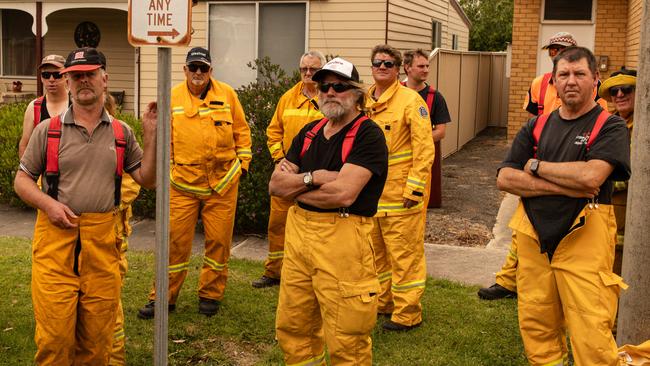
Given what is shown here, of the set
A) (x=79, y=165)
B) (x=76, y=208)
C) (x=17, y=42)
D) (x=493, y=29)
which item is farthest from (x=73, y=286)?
(x=493, y=29)

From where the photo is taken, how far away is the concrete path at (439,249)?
7801mm

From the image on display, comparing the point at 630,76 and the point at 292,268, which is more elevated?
the point at 630,76

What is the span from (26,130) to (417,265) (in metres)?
3.06

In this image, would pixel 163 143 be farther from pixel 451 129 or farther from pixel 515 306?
pixel 451 129

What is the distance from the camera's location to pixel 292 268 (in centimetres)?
462

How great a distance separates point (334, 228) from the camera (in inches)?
176

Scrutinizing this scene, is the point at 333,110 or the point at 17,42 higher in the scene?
the point at 17,42

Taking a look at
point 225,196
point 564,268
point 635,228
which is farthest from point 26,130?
point 635,228

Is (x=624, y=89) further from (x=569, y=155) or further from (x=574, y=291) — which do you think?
(x=574, y=291)

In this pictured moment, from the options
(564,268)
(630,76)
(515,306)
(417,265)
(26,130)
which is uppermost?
(630,76)

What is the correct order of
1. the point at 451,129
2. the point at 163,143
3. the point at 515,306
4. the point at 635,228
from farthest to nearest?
1. the point at 451,129
2. the point at 515,306
3. the point at 635,228
4. the point at 163,143

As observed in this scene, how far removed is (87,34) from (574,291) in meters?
16.4

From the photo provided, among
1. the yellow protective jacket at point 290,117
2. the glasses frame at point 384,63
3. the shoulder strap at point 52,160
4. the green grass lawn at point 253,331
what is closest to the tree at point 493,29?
the yellow protective jacket at point 290,117

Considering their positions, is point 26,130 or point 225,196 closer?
point 26,130
